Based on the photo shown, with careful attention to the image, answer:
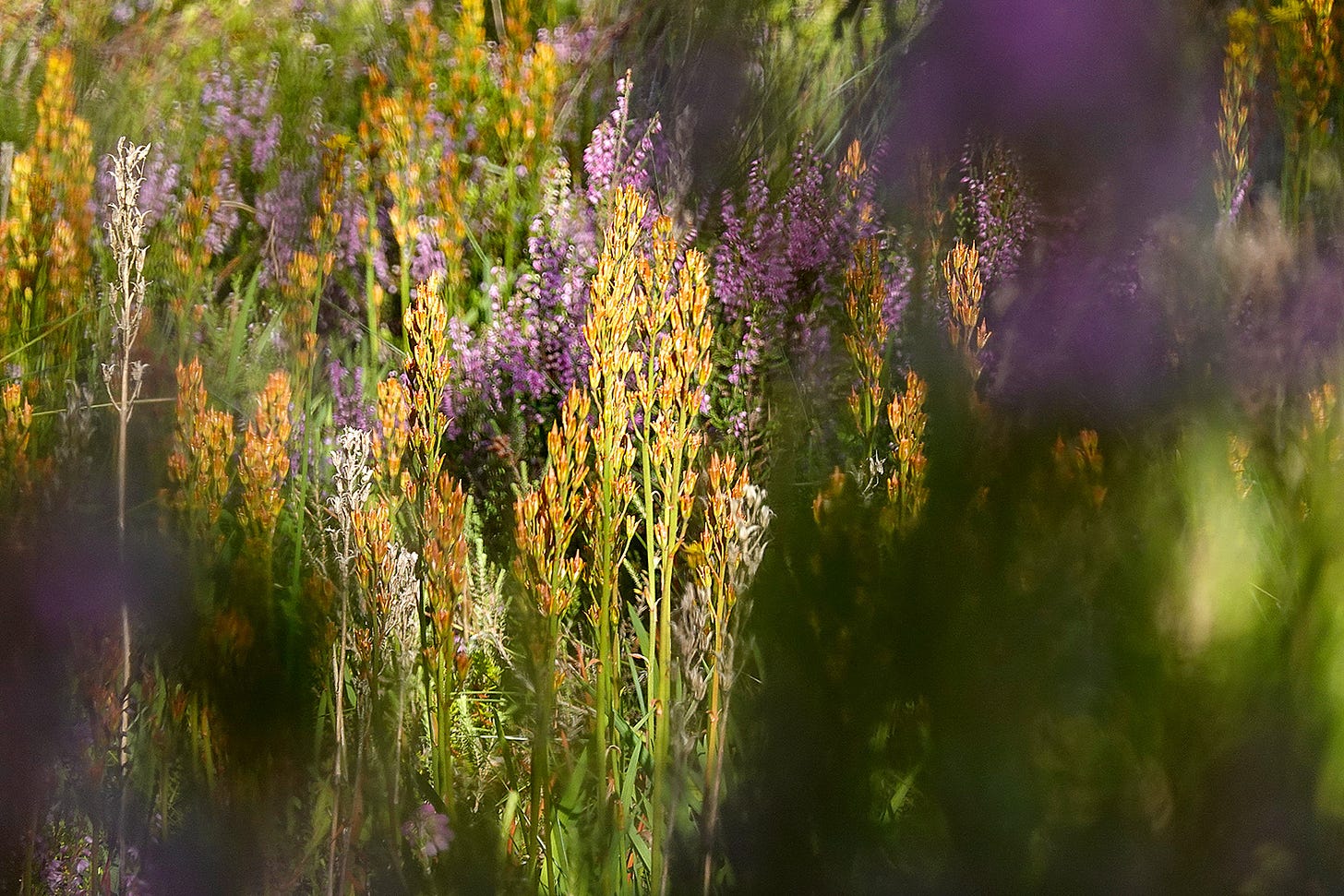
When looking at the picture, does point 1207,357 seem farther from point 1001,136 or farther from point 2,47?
point 2,47

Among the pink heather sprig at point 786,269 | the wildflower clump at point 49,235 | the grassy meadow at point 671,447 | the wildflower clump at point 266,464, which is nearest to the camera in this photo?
the grassy meadow at point 671,447

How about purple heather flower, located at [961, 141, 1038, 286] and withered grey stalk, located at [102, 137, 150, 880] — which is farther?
withered grey stalk, located at [102, 137, 150, 880]

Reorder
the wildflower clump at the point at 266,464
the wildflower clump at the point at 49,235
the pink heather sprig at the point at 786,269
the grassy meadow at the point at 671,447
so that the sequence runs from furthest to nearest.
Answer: the wildflower clump at the point at 49,235 → the wildflower clump at the point at 266,464 → the pink heather sprig at the point at 786,269 → the grassy meadow at the point at 671,447

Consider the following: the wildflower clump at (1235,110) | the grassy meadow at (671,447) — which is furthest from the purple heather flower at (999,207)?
the wildflower clump at (1235,110)

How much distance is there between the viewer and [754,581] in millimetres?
653

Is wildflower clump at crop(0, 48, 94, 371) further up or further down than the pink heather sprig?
further up

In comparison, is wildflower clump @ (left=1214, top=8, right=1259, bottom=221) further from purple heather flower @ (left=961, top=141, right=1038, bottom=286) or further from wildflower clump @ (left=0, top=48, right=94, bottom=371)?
wildflower clump @ (left=0, top=48, right=94, bottom=371)

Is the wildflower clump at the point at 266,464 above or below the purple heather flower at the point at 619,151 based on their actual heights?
below

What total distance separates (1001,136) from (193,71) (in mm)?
685

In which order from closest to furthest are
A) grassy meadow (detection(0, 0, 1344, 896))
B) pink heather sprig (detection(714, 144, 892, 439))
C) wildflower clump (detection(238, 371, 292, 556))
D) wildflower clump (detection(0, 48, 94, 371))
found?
grassy meadow (detection(0, 0, 1344, 896))
pink heather sprig (detection(714, 144, 892, 439))
wildflower clump (detection(238, 371, 292, 556))
wildflower clump (detection(0, 48, 94, 371))

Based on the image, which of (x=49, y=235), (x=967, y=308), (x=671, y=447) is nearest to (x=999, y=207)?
(x=967, y=308)

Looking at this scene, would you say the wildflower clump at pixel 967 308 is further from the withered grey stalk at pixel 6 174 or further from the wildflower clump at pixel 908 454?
the withered grey stalk at pixel 6 174

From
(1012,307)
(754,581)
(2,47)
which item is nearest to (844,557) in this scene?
(754,581)

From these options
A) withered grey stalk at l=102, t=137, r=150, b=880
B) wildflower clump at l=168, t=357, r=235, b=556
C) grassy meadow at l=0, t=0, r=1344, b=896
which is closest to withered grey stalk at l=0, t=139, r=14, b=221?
grassy meadow at l=0, t=0, r=1344, b=896
